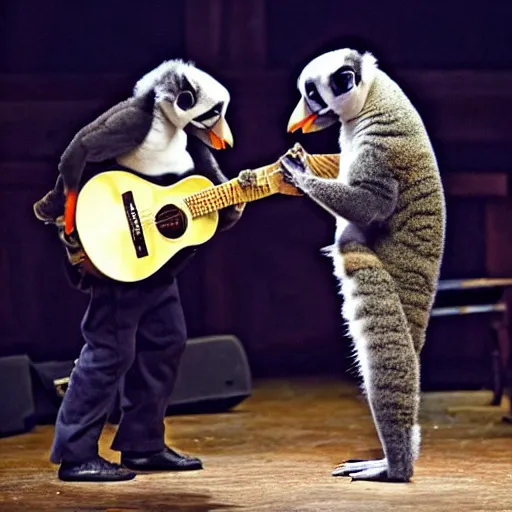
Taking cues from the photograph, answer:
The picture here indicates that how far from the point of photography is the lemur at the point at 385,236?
11.2 feet

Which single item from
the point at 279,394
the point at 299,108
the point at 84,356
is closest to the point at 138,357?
the point at 84,356

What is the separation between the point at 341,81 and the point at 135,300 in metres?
0.87

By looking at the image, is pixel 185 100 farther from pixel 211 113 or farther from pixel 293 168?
pixel 293 168

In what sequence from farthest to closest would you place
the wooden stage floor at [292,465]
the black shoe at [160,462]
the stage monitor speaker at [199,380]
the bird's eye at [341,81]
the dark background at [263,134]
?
the dark background at [263,134]
the stage monitor speaker at [199,380]
the black shoe at [160,462]
the bird's eye at [341,81]
the wooden stage floor at [292,465]

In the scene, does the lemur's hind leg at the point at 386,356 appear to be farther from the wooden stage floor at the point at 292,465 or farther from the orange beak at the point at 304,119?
the orange beak at the point at 304,119

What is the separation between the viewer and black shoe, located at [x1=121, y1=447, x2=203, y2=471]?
3.74 meters

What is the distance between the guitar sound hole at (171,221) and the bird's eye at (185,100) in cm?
30

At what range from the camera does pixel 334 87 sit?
3.55 metres

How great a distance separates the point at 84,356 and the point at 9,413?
894 mm

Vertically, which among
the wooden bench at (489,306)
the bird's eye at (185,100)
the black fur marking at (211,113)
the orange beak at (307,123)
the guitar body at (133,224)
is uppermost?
the bird's eye at (185,100)

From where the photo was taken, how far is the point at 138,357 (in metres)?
Answer: 3.71

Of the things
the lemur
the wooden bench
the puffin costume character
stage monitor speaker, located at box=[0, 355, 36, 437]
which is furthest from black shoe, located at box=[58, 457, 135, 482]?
the wooden bench

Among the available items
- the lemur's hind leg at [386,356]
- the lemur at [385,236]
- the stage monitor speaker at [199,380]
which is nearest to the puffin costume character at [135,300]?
the lemur at [385,236]

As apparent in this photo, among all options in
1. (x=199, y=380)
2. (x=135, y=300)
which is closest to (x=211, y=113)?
(x=135, y=300)
